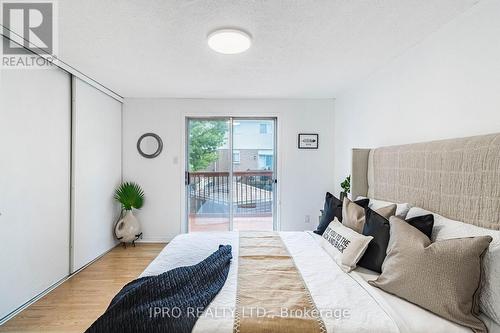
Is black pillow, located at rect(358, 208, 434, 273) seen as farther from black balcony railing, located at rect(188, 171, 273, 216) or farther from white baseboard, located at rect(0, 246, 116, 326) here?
white baseboard, located at rect(0, 246, 116, 326)

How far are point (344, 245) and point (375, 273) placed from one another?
0.87 ft

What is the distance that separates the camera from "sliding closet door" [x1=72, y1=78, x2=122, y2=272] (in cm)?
306

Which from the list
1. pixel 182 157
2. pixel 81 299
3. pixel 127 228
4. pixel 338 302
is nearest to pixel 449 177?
pixel 338 302

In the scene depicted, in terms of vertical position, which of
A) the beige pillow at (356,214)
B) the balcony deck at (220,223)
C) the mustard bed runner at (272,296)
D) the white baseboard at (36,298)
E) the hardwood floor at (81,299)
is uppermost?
the beige pillow at (356,214)

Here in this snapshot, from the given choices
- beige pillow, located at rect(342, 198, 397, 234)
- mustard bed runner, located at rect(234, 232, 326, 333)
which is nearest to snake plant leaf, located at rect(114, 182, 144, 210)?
mustard bed runner, located at rect(234, 232, 326, 333)

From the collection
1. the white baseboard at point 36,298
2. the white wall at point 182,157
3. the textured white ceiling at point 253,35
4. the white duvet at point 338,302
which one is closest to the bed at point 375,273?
the white duvet at point 338,302

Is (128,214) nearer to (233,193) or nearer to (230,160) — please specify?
(233,193)

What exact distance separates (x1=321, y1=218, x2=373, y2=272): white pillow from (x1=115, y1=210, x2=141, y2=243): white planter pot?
2960mm

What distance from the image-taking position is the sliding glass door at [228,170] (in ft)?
14.3

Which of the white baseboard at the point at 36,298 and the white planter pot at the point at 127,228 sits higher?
the white planter pot at the point at 127,228

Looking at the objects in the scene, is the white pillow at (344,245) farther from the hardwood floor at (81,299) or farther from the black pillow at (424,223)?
the hardwood floor at (81,299)

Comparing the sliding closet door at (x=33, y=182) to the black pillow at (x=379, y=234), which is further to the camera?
the sliding closet door at (x=33, y=182)

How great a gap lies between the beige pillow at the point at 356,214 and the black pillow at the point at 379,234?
162mm

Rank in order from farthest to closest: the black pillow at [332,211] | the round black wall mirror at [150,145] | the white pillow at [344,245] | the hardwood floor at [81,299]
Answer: the round black wall mirror at [150,145], the black pillow at [332,211], the hardwood floor at [81,299], the white pillow at [344,245]
